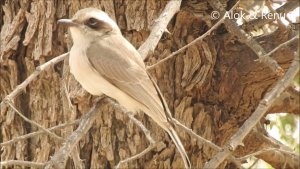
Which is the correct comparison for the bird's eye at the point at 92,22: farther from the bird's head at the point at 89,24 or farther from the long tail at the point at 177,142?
the long tail at the point at 177,142

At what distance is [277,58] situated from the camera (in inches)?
189

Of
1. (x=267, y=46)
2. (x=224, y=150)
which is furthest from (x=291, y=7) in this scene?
(x=224, y=150)

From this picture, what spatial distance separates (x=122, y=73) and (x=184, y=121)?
70cm

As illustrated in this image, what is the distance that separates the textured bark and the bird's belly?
337 millimetres

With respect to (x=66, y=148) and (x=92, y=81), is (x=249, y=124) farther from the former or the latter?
(x=92, y=81)

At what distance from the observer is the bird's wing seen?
443 cm

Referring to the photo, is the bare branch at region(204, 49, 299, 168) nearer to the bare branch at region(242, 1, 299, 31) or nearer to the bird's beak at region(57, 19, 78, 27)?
the bare branch at region(242, 1, 299, 31)

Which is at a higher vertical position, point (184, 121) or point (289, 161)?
point (184, 121)

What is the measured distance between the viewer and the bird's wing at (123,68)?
14.5 feet

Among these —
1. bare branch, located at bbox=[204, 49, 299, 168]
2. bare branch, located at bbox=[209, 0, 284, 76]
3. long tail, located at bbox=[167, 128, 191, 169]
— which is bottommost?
long tail, located at bbox=[167, 128, 191, 169]

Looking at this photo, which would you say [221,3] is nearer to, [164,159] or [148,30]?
[148,30]

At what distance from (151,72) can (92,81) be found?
2.10ft

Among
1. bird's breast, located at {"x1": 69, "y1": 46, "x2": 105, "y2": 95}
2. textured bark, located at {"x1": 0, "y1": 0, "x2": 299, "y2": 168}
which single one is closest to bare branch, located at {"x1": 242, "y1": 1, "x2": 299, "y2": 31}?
textured bark, located at {"x1": 0, "y1": 0, "x2": 299, "y2": 168}

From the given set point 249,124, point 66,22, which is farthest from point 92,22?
point 249,124
